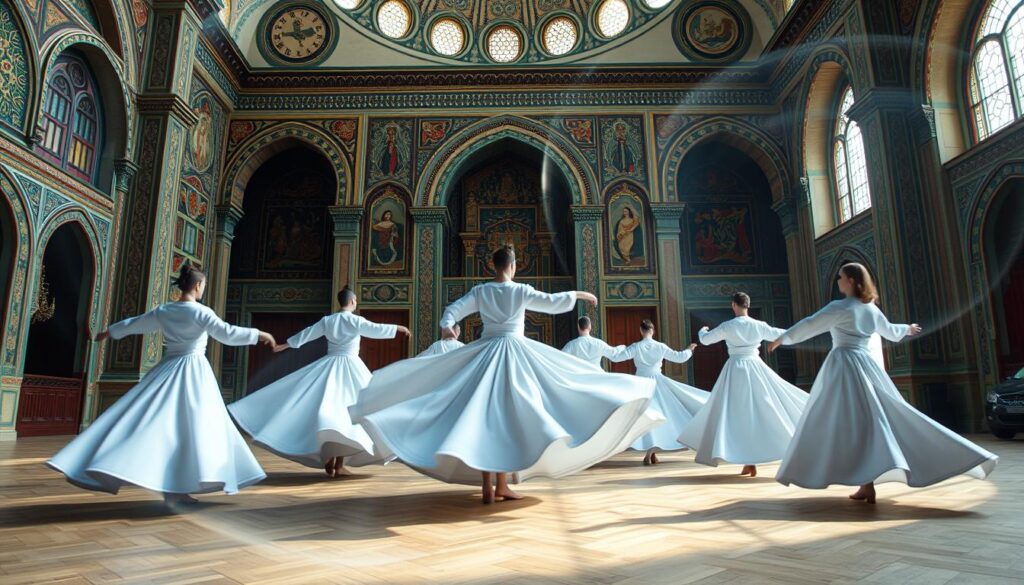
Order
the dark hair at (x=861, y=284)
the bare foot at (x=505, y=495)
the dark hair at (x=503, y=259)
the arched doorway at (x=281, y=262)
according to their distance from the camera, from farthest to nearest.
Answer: the arched doorway at (x=281, y=262), the dark hair at (x=503, y=259), the dark hair at (x=861, y=284), the bare foot at (x=505, y=495)

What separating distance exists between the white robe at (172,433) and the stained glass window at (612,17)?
1516cm

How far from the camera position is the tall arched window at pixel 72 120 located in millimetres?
9711

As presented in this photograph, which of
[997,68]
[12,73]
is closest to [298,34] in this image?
[12,73]

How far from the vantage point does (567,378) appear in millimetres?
3881

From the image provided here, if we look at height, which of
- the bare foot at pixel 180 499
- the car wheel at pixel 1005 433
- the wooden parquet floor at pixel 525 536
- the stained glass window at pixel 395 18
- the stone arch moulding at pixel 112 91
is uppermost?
the stained glass window at pixel 395 18

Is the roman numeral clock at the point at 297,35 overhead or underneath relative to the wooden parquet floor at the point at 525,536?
overhead

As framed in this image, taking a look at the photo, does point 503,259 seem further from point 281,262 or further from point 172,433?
point 281,262

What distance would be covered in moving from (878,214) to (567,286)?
7762 mm

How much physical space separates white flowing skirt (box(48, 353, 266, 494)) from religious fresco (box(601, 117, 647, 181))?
42.1ft

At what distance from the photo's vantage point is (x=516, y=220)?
56.4 ft

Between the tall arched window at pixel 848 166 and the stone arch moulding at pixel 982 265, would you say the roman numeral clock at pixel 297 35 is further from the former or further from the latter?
the stone arch moulding at pixel 982 265

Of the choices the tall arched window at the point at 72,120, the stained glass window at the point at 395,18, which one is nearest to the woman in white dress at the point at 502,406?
the tall arched window at the point at 72,120

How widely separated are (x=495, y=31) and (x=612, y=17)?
3258mm

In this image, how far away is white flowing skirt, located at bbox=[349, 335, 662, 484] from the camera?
3383 millimetres
